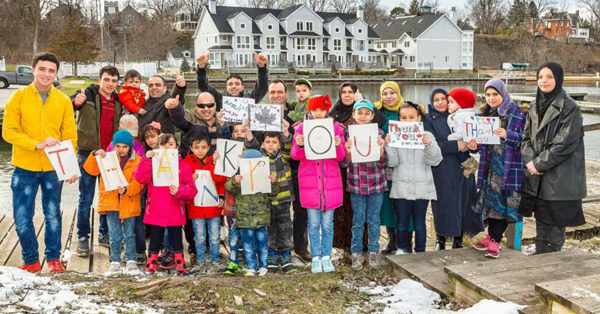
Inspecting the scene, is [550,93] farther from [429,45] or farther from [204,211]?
[429,45]

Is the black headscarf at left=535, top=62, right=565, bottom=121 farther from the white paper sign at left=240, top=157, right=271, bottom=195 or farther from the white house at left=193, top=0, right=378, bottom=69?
the white house at left=193, top=0, right=378, bottom=69

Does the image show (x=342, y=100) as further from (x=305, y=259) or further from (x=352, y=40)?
(x=352, y=40)

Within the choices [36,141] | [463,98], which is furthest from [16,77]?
[463,98]

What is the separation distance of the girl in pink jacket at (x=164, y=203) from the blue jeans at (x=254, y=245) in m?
0.68

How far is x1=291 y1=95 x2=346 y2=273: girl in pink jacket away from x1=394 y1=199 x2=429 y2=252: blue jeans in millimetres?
705

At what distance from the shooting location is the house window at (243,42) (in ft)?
211

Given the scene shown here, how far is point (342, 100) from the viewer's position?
5.64 m

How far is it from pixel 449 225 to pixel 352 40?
68.1 m

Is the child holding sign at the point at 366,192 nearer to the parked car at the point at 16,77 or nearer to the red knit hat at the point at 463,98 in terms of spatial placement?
the red knit hat at the point at 463,98

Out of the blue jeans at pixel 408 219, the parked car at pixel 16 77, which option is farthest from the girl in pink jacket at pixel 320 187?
the parked car at pixel 16 77

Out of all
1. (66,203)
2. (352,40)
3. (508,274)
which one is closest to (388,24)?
(352,40)

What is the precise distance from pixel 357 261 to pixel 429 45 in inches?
2840

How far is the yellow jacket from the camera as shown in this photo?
500 centimetres

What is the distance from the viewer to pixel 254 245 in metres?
5.36
